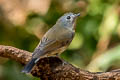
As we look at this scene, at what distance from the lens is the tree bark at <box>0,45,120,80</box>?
3791 millimetres

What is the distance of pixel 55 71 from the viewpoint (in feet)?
12.7

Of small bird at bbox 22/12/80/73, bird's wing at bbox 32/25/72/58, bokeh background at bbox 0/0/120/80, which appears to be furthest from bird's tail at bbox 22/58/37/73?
bokeh background at bbox 0/0/120/80

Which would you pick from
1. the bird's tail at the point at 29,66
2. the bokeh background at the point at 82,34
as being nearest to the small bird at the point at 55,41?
the bird's tail at the point at 29,66

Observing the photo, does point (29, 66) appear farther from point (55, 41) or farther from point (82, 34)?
point (82, 34)

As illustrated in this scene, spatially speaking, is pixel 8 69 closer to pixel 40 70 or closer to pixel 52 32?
pixel 52 32

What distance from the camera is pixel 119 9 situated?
223 inches

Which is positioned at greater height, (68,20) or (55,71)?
(68,20)

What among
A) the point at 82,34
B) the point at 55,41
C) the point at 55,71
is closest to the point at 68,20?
the point at 55,41

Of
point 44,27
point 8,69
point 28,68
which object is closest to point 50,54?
point 28,68

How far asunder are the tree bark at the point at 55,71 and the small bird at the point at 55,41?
9 cm

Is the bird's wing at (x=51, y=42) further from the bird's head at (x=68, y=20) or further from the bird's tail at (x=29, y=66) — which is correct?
the bird's head at (x=68, y=20)

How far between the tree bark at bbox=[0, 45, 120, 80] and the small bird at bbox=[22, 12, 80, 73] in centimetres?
9

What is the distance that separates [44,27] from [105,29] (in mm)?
1086

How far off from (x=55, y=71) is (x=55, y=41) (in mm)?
589
